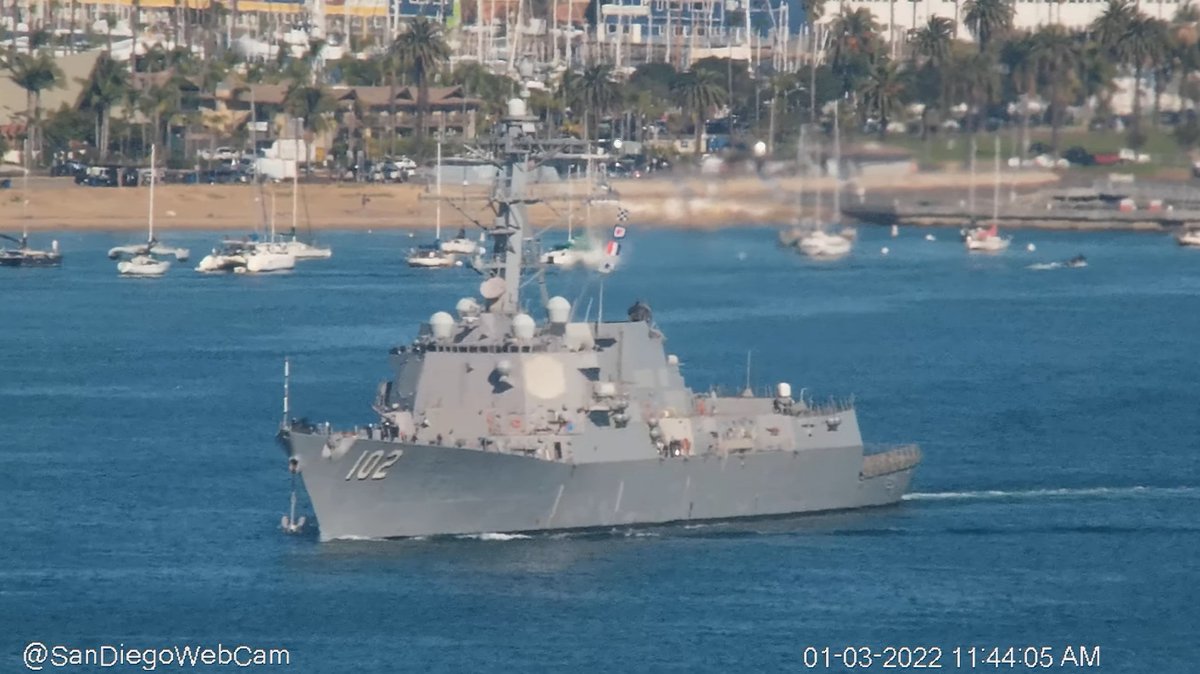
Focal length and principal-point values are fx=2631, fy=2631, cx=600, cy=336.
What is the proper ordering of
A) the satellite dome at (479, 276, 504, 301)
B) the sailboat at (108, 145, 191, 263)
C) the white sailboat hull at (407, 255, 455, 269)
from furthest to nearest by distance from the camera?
the sailboat at (108, 145, 191, 263) < the white sailboat hull at (407, 255, 455, 269) < the satellite dome at (479, 276, 504, 301)

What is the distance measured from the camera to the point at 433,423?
1982 inches

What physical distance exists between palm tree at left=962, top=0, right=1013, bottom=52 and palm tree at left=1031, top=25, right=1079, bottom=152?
13712 millimetres

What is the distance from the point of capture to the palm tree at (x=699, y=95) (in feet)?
498

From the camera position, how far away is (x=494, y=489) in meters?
49.9

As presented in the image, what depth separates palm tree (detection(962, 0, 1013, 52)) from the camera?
162500 millimetres

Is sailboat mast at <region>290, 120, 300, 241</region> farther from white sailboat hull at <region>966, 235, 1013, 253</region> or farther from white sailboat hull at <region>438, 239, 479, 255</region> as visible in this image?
white sailboat hull at <region>966, 235, 1013, 253</region>

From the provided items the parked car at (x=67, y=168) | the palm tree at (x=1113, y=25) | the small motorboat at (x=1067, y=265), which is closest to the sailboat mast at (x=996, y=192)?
the small motorboat at (x=1067, y=265)

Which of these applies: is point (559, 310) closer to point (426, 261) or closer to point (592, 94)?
point (426, 261)

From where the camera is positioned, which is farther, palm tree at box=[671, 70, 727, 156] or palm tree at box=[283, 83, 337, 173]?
palm tree at box=[283, 83, 337, 173]

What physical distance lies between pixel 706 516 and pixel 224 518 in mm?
9800

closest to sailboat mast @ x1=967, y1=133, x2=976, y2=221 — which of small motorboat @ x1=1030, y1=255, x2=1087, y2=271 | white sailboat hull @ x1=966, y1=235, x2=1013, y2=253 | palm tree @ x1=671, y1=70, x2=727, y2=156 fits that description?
white sailboat hull @ x1=966, y1=235, x2=1013, y2=253

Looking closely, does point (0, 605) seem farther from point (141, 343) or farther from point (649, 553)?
point (141, 343)

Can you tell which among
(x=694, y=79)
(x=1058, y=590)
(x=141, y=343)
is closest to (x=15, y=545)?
(x=1058, y=590)

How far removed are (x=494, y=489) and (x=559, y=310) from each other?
423cm
